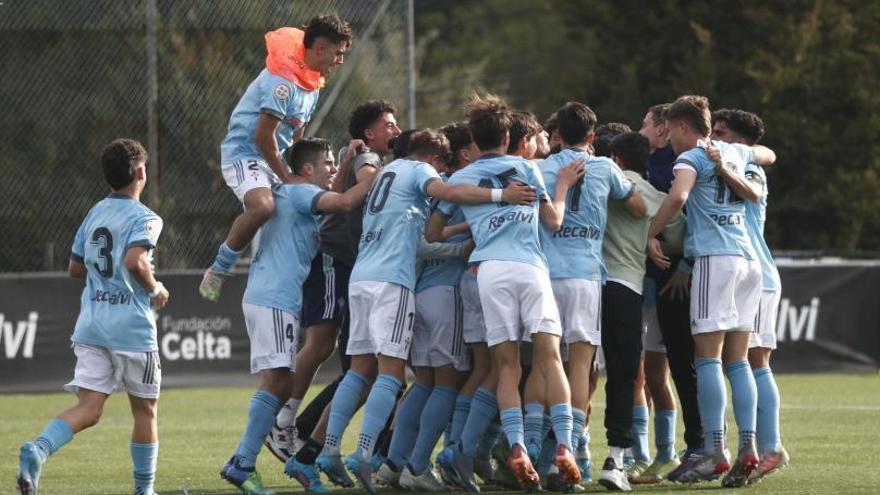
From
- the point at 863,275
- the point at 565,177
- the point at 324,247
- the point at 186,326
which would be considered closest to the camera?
the point at 565,177

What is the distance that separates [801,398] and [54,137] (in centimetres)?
918

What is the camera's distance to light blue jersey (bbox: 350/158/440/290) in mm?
8359

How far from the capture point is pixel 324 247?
9.26 metres

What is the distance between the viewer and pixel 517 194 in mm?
8117

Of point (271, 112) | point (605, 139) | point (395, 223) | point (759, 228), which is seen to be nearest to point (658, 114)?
point (605, 139)

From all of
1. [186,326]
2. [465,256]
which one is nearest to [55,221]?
[186,326]

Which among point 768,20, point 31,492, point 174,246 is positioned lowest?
point 31,492

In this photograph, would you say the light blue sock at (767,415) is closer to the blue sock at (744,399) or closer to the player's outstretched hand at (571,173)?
the blue sock at (744,399)

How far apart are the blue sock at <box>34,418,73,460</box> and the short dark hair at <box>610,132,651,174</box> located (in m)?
3.49

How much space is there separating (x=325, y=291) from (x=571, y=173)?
1955mm

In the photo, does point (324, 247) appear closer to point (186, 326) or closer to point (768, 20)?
point (186, 326)

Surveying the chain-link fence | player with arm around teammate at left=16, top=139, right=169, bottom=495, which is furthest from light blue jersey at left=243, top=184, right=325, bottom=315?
the chain-link fence

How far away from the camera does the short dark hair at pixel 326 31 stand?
8906 mm

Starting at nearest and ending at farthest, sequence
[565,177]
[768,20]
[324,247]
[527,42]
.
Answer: [565,177]
[324,247]
[768,20]
[527,42]
